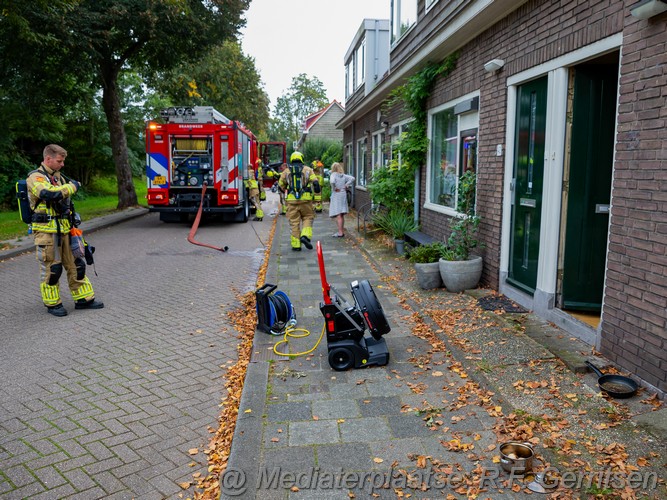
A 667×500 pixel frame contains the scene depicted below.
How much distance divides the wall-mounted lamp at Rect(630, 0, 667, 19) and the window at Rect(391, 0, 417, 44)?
25.3 ft

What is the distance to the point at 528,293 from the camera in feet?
20.4

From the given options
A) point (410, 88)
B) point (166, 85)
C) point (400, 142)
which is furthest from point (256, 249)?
point (166, 85)

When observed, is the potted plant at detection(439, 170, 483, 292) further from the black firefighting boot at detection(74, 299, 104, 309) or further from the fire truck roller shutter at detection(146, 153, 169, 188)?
the fire truck roller shutter at detection(146, 153, 169, 188)

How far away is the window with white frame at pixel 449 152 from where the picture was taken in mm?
8241

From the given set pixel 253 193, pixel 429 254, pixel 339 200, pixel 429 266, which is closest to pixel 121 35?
pixel 253 193

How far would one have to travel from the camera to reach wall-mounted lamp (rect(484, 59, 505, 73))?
679 cm

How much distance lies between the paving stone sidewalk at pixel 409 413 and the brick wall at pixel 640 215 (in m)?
0.38

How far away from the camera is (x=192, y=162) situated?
1573 centimetres

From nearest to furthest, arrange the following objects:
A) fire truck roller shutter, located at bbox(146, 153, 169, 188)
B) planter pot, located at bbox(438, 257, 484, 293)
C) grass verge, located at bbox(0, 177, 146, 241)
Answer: planter pot, located at bbox(438, 257, 484, 293), grass verge, located at bbox(0, 177, 146, 241), fire truck roller shutter, located at bbox(146, 153, 169, 188)

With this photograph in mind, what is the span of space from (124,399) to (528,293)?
4.33 metres

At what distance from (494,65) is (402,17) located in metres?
6.39

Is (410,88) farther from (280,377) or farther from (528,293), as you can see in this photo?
(280,377)

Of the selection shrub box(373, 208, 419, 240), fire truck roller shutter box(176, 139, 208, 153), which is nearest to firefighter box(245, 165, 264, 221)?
fire truck roller shutter box(176, 139, 208, 153)

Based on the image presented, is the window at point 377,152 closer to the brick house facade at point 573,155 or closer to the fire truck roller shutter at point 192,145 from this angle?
the fire truck roller shutter at point 192,145
